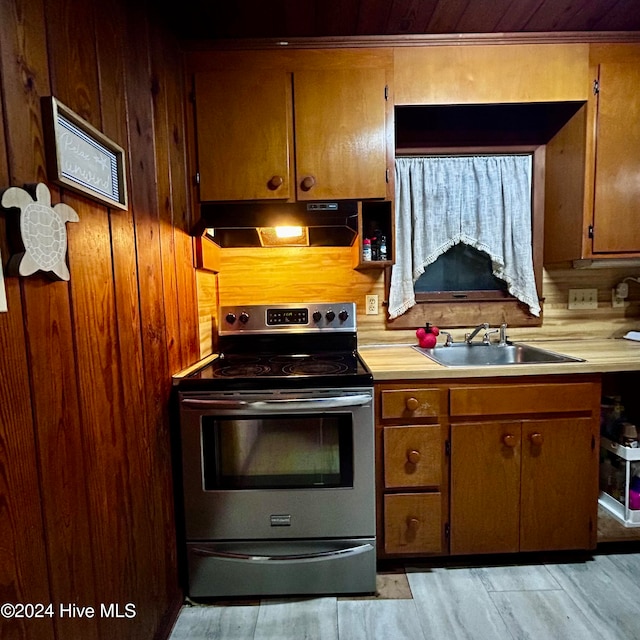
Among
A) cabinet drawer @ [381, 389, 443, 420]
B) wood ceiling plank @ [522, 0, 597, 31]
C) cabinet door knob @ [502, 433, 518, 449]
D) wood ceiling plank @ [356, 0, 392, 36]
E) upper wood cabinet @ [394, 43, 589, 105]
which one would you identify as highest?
wood ceiling plank @ [356, 0, 392, 36]

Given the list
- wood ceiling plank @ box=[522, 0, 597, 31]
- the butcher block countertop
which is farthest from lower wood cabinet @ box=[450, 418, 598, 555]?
wood ceiling plank @ box=[522, 0, 597, 31]

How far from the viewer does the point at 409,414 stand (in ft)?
4.97

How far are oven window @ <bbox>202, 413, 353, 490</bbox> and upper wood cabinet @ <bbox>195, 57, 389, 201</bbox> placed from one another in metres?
1.00

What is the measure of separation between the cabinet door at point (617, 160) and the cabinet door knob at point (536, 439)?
93cm

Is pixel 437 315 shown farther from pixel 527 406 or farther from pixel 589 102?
pixel 589 102

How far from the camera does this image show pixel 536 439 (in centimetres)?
151

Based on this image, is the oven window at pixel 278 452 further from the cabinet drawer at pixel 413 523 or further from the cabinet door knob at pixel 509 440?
the cabinet door knob at pixel 509 440

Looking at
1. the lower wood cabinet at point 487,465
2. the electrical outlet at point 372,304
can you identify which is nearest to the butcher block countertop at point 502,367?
the lower wood cabinet at point 487,465

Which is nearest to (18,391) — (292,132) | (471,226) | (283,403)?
(283,403)

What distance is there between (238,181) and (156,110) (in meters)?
0.41

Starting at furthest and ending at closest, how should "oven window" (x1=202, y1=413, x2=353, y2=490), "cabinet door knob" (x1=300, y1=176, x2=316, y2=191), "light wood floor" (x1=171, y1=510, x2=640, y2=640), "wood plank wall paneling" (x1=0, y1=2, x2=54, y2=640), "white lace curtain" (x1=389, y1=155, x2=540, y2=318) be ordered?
"white lace curtain" (x1=389, y1=155, x2=540, y2=318)
"cabinet door knob" (x1=300, y1=176, x2=316, y2=191)
"oven window" (x1=202, y1=413, x2=353, y2=490)
"light wood floor" (x1=171, y1=510, x2=640, y2=640)
"wood plank wall paneling" (x1=0, y1=2, x2=54, y2=640)

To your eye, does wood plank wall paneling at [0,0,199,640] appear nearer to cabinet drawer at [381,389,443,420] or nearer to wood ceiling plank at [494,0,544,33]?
cabinet drawer at [381,389,443,420]

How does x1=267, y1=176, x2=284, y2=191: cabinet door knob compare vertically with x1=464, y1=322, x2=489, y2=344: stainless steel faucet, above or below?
above

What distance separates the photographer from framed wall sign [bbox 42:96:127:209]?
2.60ft
